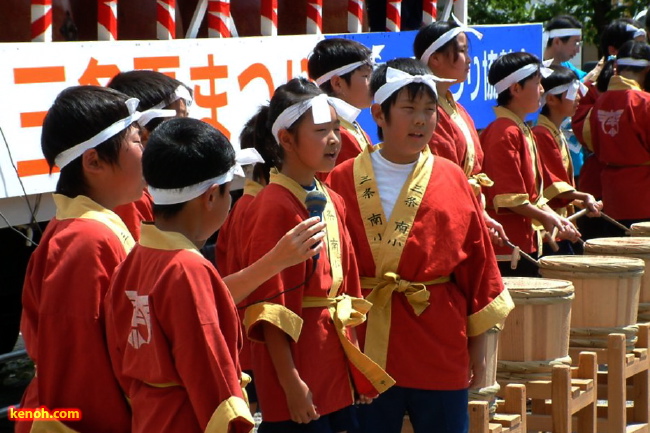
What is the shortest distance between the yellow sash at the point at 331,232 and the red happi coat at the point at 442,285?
0.35 meters

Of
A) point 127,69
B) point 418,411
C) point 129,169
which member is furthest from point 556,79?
point 129,169

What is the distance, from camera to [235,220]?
363cm

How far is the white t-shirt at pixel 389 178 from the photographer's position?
145 inches

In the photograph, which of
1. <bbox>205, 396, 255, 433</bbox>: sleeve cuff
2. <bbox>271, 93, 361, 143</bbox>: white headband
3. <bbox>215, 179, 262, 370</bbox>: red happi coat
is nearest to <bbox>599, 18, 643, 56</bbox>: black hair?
<bbox>215, 179, 262, 370</bbox>: red happi coat

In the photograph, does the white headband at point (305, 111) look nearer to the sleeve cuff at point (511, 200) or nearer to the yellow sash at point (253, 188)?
the yellow sash at point (253, 188)

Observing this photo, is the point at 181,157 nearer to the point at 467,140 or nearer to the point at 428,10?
the point at 467,140

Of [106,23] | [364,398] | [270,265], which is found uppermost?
[106,23]

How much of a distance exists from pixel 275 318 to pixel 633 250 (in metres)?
3.19

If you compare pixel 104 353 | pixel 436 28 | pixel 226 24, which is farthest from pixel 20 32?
pixel 104 353

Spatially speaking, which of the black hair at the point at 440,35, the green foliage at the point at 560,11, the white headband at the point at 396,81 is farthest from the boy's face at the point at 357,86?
the green foliage at the point at 560,11

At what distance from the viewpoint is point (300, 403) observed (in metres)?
3.11

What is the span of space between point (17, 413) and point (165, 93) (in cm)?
127

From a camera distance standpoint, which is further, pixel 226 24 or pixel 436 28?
pixel 226 24

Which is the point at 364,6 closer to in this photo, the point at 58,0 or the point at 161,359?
the point at 58,0
